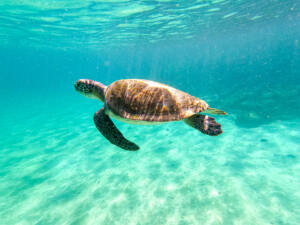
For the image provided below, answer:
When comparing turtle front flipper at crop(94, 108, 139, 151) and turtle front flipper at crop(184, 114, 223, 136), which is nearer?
turtle front flipper at crop(184, 114, 223, 136)

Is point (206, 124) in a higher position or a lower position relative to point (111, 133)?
higher

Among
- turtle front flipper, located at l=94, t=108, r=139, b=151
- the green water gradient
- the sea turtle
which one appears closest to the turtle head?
the sea turtle

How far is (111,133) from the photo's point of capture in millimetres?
3344

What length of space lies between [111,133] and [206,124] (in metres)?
1.93

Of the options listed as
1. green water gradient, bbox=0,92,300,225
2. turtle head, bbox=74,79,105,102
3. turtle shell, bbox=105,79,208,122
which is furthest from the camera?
green water gradient, bbox=0,92,300,225

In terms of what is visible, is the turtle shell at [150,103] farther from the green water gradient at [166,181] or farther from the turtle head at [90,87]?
the green water gradient at [166,181]

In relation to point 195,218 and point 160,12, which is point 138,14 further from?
point 195,218

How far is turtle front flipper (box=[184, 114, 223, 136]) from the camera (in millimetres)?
2998

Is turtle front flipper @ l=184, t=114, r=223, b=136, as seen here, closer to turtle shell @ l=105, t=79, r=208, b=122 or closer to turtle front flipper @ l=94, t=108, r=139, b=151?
turtle shell @ l=105, t=79, r=208, b=122

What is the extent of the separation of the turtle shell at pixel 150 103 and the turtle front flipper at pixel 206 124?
0.70 feet

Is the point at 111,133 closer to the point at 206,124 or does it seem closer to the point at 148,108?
the point at 148,108

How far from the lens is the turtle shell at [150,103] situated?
2.93 metres

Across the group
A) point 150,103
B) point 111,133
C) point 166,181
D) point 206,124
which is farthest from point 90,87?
point 166,181

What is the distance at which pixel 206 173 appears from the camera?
6250 millimetres
